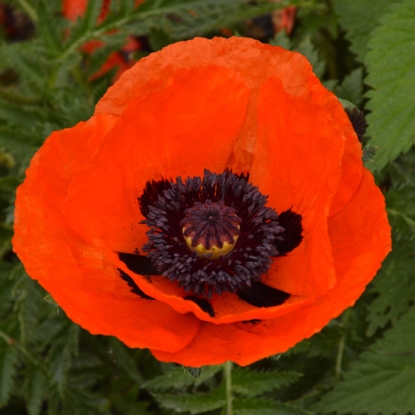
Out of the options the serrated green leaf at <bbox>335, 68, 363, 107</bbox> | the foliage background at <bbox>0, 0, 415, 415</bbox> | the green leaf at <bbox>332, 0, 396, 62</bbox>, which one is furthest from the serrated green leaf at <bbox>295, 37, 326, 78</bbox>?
the green leaf at <bbox>332, 0, 396, 62</bbox>

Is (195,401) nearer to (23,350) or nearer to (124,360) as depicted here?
(124,360)

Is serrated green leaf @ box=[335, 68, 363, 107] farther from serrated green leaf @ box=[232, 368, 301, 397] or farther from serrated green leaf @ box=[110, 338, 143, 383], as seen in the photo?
serrated green leaf @ box=[110, 338, 143, 383]

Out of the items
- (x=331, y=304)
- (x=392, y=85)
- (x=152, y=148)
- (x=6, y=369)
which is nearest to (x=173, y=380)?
(x=6, y=369)

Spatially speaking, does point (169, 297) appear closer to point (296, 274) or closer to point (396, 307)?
point (296, 274)

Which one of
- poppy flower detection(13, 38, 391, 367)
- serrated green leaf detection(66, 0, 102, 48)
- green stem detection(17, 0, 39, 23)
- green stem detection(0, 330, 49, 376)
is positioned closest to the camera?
poppy flower detection(13, 38, 391, 367)

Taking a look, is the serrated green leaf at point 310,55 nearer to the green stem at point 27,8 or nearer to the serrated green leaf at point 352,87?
the serrated green leaf at point 352,87

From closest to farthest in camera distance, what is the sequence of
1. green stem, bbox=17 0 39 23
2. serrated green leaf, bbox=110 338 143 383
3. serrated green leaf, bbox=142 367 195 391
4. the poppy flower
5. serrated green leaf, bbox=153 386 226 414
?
1. the poppy flower
2. serrated green leaf, bbox=153 386 226 414
3. serrated green leaf, bbox=142 367 195 391
4. serrated green leaf, bbox=110 338 143 383
5. green stem, bbox=17 0 39 23
